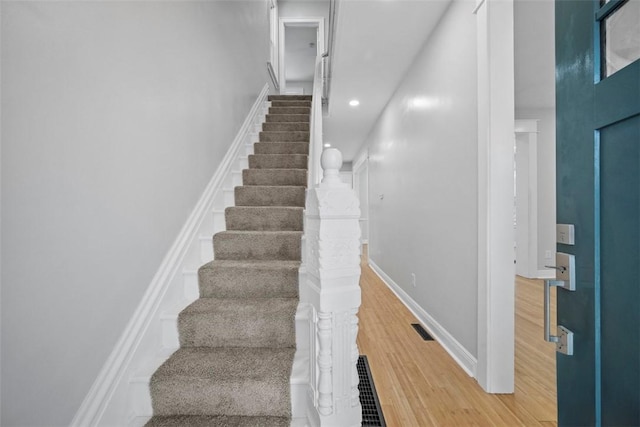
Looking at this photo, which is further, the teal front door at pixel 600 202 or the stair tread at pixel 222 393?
the stair tread at pixel 222 393

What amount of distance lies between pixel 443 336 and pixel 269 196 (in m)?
1.69

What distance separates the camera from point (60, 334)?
2.92 feet

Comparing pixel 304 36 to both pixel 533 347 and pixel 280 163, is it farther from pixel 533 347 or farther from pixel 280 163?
pixel 533 347

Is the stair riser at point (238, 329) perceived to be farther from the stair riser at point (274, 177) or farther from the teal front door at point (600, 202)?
the stair riser at point (274, 177)

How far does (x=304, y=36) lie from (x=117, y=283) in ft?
22.7

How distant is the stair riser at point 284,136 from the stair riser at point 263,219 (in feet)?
4.43

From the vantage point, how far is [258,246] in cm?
187

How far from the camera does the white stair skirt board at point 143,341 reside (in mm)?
1030

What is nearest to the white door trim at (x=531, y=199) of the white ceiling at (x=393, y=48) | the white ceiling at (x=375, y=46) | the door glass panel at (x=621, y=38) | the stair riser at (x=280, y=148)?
the white ceiling at (x=393, y=48)

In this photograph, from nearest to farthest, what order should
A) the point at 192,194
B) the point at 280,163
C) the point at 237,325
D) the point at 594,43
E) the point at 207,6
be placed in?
the point at 594,43
the point at 237,325
the point at 192,194
the point at 207,6
the point at 280,163

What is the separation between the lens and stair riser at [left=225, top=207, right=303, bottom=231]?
208 centimetres

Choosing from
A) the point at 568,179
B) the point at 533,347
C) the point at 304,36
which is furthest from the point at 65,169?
the point at 304,36

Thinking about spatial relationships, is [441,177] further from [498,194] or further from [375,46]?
[375,46]

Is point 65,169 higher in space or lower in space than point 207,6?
lower
